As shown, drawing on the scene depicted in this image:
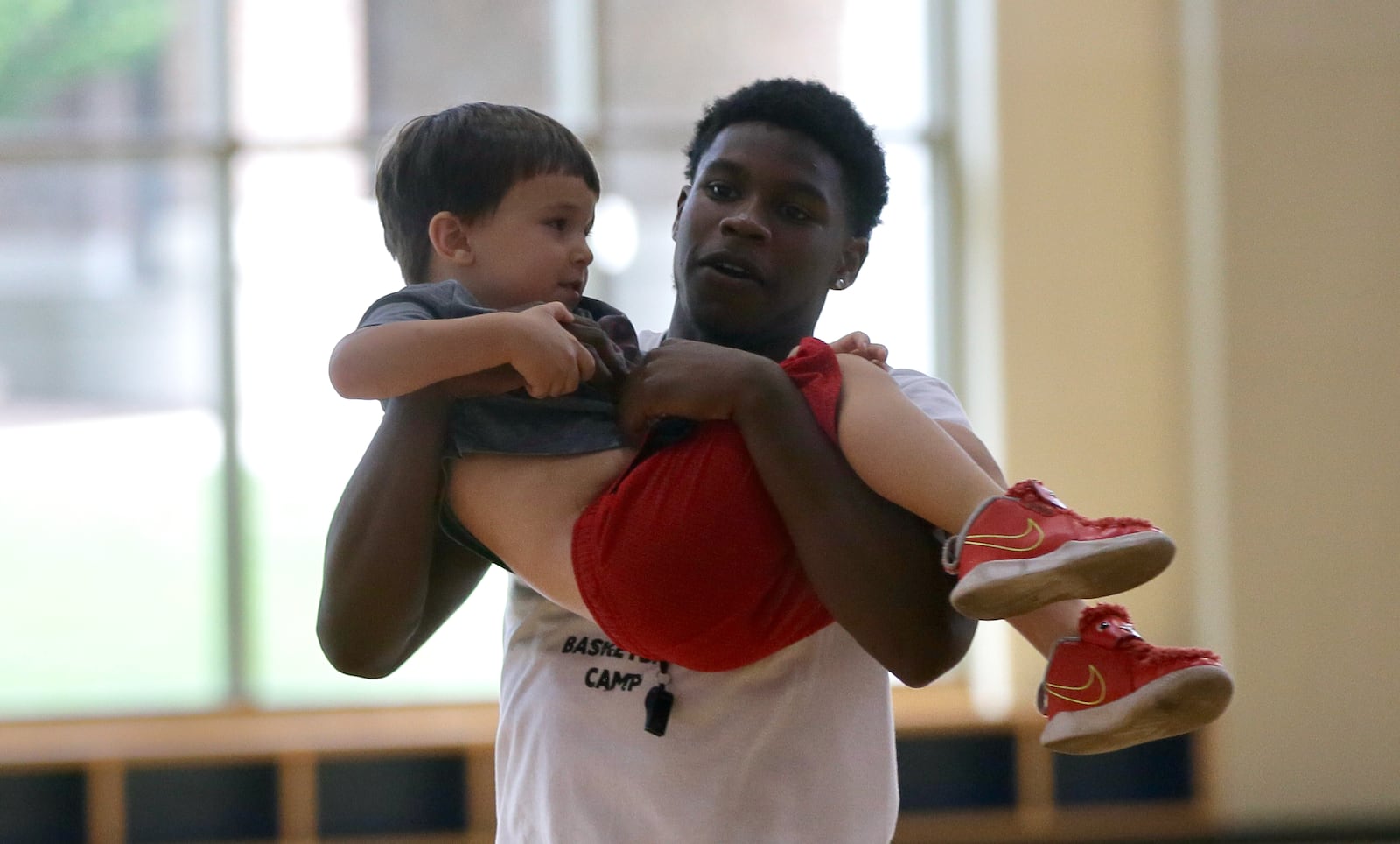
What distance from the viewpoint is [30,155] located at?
5059 millimetres

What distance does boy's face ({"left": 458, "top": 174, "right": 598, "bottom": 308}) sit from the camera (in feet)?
4.67

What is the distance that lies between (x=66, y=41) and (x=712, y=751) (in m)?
4.93

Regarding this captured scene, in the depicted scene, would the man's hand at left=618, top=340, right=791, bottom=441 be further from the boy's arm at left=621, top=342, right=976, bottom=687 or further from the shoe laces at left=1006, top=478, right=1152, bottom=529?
the shoe laces at left=1006, top=478, right=1152, bottom=529

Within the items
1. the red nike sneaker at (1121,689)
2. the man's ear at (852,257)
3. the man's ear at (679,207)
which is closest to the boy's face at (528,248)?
the man's ear at (679,207)

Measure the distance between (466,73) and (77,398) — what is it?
2019 millimetres

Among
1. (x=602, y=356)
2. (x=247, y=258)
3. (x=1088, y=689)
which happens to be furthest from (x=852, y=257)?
(x=247, y=258)

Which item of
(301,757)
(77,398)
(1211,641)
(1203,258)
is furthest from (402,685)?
(1203,258)

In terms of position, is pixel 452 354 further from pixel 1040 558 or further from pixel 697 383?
pixel 1040 558

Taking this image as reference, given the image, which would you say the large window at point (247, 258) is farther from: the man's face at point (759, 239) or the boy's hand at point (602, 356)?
the boy's hand at point (602, 356)

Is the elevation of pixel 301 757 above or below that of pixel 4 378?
below

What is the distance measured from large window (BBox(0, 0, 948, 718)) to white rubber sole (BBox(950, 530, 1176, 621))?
3.91 meters

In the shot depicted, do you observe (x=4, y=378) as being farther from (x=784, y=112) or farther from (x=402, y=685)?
(x=784, y=112)

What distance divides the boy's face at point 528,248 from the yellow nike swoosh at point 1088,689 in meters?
0.68

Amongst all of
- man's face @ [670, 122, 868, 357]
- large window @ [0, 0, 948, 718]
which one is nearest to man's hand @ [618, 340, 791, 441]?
man's face @ [670, 122, 868, 357]
